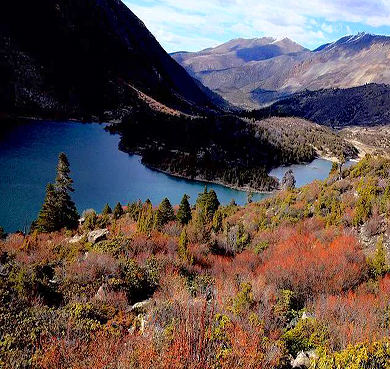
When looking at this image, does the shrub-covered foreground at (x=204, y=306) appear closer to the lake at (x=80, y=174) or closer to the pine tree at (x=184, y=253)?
the pine tree at (x=184, y=253)

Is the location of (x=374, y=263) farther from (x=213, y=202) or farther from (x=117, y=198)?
(x=117, y=198)

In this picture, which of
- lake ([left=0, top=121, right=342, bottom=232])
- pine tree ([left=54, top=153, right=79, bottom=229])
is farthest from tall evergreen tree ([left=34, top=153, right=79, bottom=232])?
lake ([left=0, top=121, right=342, bottom=232])

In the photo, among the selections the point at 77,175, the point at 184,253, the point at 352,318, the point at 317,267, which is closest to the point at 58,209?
the point at 184,253

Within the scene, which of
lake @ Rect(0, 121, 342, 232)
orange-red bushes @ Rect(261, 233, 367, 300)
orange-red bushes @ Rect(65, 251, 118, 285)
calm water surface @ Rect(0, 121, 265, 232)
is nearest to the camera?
orange-red bushes @ Rect(65, 251, 118, 285)

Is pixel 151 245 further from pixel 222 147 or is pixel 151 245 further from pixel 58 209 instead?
pixel 222 147

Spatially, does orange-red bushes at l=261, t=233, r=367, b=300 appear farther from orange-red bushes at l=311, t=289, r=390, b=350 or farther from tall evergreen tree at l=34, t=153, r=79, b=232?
tall evergreen tree at l=34, t=153, r=79, b=232

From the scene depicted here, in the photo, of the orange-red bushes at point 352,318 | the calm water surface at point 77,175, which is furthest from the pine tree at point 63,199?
the orange-red bushes at point 352,318
